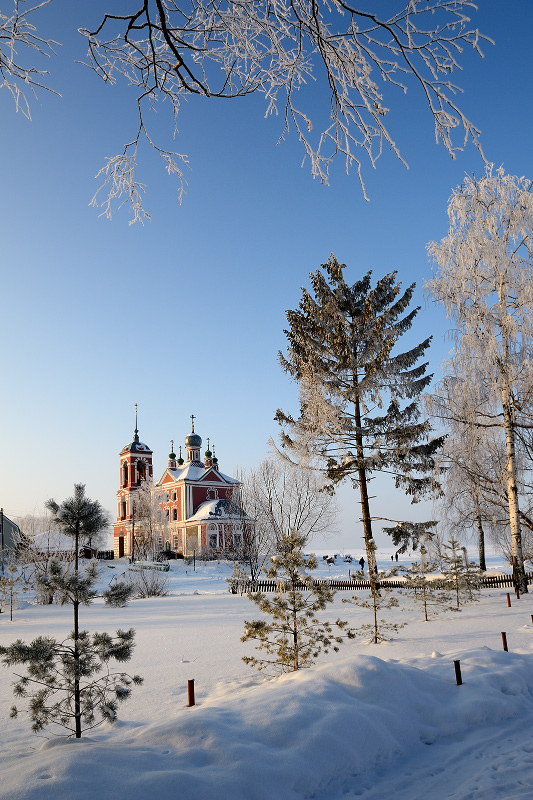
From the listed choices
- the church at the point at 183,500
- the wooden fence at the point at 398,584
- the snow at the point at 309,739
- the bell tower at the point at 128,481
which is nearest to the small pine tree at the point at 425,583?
the wooden fence at the point at 398,584

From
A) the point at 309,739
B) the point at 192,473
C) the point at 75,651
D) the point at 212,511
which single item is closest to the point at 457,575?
the point at 309,739

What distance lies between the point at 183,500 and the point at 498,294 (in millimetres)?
47976

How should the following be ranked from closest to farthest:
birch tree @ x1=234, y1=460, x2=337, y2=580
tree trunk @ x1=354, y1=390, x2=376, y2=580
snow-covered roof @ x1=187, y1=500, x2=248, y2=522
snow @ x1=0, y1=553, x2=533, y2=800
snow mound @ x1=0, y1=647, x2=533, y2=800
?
snow mound @ x1=0, y1=647, x2=533, y2=800, snow @ x1=0, y1=553, x2=533, y2=800, tree trunk @ x1=354, y1=390, x2=376, y2=580, birch tree @ x1=234, y1=460, x2=337, y2=580, snow-covered roof @ x1=187, y1=500, x2=248, y2=522

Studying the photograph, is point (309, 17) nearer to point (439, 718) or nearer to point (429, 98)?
point (429, 98)

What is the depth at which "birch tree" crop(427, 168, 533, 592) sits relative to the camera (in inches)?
683

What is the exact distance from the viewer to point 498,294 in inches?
705

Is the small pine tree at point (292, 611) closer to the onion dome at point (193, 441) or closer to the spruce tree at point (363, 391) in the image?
the spruce tree at point (363, 391)

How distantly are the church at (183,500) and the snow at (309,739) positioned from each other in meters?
45.0

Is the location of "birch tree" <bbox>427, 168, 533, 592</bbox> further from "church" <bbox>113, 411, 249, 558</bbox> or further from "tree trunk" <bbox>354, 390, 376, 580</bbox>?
"church" <bbox>113, 411, 249, 558</bbox>

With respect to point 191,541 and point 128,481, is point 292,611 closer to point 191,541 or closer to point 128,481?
point 191,541

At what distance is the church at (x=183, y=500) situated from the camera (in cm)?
5469

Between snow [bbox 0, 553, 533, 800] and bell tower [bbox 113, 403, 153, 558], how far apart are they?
180 feet

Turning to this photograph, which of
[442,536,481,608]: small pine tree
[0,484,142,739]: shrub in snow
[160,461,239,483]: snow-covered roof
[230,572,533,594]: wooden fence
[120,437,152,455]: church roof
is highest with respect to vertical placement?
[120,437,152,455]: church roof

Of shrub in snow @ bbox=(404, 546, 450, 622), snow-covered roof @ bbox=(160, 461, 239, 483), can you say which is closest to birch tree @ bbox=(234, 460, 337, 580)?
shrub in snow @ bbox=(404, 546, 450, 622)
